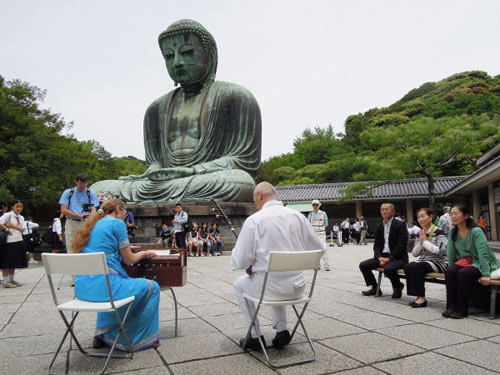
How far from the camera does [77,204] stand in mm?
5652

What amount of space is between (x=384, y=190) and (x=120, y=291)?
897 inches

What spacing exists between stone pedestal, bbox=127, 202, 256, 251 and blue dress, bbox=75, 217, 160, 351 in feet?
23.1

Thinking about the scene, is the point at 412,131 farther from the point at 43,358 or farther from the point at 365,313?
the point at 43,358

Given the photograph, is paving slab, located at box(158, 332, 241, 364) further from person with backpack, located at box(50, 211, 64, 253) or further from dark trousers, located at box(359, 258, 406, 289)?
person with backpack, located at box(50, 211, 64, 253)

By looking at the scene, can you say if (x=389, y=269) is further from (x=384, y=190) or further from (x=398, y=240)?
(x=384, y=190)

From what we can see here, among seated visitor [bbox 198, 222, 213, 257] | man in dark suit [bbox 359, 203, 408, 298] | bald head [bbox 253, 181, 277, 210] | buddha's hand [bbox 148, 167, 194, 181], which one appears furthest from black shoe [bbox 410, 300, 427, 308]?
buddha's hand [bbox 148, 167, 194, 181]

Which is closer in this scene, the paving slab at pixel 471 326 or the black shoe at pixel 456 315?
the paving slab at pixel 471 326

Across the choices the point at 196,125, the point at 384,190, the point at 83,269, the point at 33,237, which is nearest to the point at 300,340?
the point at 83,269

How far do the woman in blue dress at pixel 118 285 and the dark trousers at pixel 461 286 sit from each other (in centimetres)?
262

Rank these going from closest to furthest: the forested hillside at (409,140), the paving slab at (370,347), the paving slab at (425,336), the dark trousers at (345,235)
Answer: the paving slab at (370,347), the paving slab at (425,336), the forested hillside at (409,140), the dark trousers at (345,235)

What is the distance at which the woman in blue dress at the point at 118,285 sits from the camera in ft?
9.35

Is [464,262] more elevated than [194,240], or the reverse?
[194,240]

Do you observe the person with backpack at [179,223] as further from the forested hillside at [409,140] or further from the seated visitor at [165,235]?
the forested hillside at [409,140]

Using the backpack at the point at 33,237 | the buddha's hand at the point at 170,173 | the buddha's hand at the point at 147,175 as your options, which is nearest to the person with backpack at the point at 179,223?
the buddha's hand at the point at 170,173
